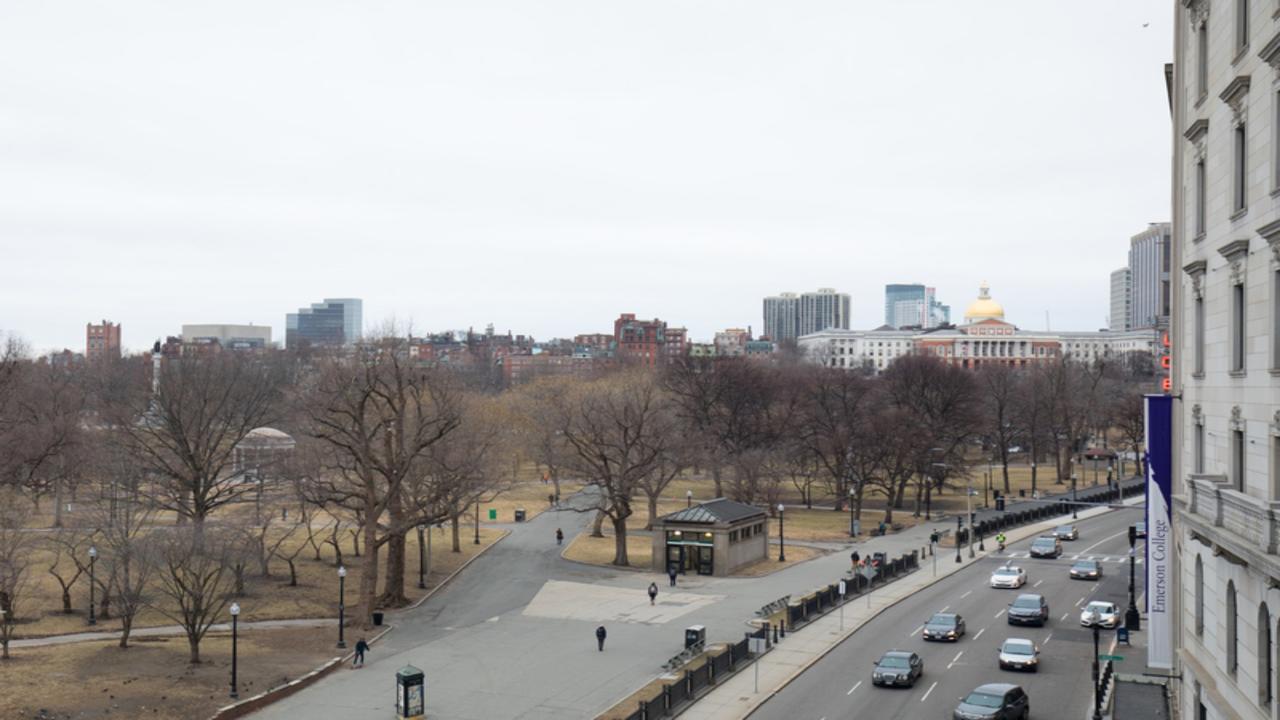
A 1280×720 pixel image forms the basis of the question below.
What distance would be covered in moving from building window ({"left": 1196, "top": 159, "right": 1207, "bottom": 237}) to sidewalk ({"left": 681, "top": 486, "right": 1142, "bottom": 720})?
66.0 ft

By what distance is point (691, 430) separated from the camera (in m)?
94.1

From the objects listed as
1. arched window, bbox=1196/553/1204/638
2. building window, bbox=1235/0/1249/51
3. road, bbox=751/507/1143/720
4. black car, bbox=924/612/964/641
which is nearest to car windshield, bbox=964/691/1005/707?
road, bbox=751/507/1143/720

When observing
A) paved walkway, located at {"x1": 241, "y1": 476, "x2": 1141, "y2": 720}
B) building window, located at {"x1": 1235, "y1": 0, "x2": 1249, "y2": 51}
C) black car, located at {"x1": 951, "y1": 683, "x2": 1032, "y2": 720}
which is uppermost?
building window, located at {"x1": 1235, "y1": 0, "x2": 1249, "y2": 51}

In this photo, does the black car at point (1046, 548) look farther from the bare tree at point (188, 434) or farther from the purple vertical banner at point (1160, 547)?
the bare tree at point (188, 434)

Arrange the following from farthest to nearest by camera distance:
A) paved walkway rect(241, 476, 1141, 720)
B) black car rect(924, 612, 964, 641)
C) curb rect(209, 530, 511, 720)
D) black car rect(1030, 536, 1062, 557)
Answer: black car rect(1030, 536, 1062, 557) < black car rect(924, 612, 964, 641) < paved walkway rect(241, 476, 1141, 720) < curb rect(209, 530, 511, 720)

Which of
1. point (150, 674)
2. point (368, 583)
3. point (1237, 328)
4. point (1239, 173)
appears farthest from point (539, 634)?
point (1239, 173)

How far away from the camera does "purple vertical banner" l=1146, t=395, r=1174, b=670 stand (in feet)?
91.9

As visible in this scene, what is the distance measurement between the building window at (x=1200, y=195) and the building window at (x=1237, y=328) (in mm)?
3475

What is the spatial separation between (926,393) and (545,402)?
37.0m

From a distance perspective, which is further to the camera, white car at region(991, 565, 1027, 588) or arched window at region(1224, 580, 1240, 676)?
white car at region(991, 565, 1027, 588)

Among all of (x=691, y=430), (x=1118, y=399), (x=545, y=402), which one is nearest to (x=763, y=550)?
(x=691, y=430)

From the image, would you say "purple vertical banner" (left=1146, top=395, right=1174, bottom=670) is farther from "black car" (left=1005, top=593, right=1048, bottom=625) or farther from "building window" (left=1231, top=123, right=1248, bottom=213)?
"black car" (left=1005, top=593, right=1048, bottom=625)

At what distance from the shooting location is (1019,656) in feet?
134

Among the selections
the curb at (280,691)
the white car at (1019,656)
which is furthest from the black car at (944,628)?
the curb at (280,691)
